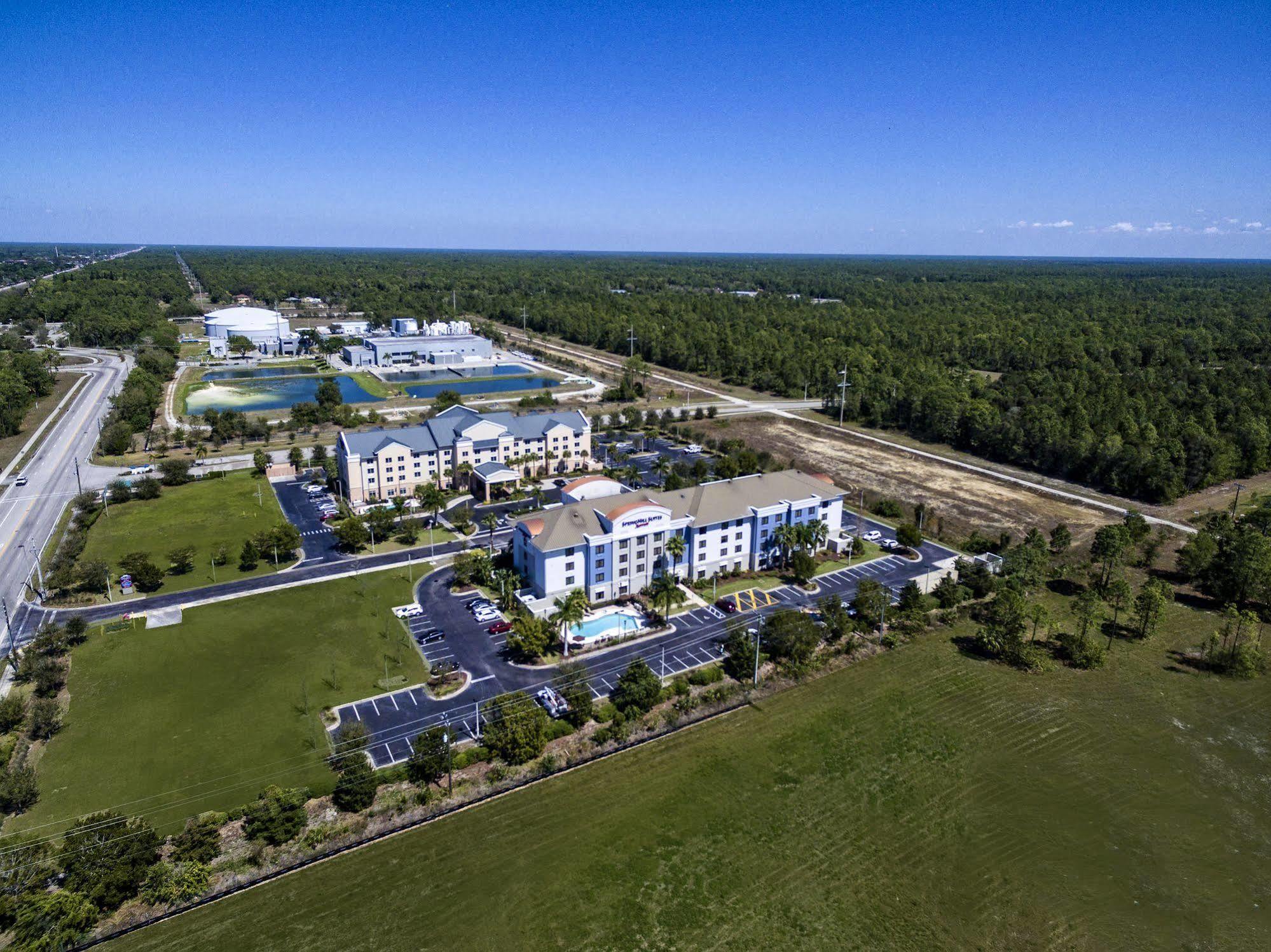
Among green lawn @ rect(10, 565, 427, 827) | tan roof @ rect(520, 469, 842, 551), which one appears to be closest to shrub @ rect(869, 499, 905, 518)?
tan roof @ rect(520, 469, 842, 551)

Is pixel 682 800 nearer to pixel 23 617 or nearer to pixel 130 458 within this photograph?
pixel 23 617

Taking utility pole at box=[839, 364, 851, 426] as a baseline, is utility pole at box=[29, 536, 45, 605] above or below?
below

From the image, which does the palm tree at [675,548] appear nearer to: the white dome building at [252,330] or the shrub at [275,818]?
the shrub at [275,818]

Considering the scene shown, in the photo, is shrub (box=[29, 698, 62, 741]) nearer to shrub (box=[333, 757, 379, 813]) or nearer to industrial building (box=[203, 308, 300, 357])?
shrub (box=[333, 757, 379, 813])

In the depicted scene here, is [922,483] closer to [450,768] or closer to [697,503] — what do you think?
[697,503]

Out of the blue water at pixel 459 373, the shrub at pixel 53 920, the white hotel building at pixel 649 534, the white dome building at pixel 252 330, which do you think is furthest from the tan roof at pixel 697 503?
the white dome building at pixel 252 330
